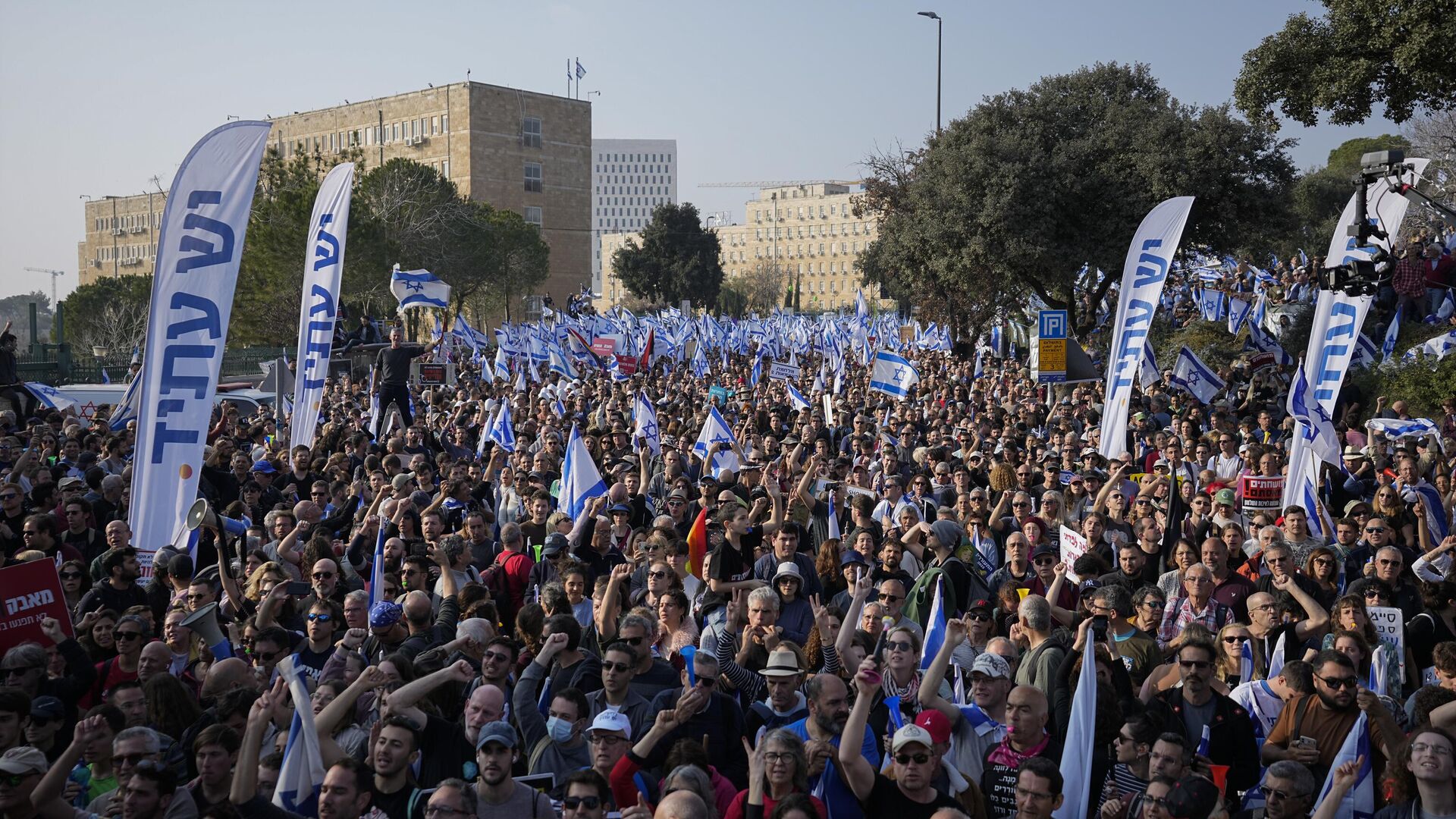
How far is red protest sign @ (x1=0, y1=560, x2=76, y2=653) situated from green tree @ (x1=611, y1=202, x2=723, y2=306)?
3110 inches

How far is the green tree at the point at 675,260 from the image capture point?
281ft

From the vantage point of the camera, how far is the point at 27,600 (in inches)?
271

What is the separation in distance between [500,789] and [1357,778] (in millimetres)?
3416

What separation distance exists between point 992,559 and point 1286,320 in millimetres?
18949

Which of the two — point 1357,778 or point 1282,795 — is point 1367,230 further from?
point 1282,795

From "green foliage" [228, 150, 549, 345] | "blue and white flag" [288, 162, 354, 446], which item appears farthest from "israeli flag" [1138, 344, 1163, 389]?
"green foliage" [228, 150, 549, 345]

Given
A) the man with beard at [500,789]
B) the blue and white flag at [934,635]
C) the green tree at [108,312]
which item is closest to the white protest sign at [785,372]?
the blue and white flag at [934,635]

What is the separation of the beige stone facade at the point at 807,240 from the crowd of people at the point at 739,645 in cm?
13910

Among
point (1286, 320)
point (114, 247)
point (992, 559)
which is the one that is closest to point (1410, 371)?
point (1286, 320)

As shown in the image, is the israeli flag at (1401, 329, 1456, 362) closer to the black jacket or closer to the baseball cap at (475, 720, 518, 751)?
the black jacket

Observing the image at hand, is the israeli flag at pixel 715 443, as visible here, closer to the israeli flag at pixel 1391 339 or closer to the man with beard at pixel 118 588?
the man with beard at pixel 118 588

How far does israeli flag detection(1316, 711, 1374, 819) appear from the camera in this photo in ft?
16.8

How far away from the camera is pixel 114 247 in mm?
107625

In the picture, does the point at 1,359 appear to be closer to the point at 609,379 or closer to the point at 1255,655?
the point at 609,379
